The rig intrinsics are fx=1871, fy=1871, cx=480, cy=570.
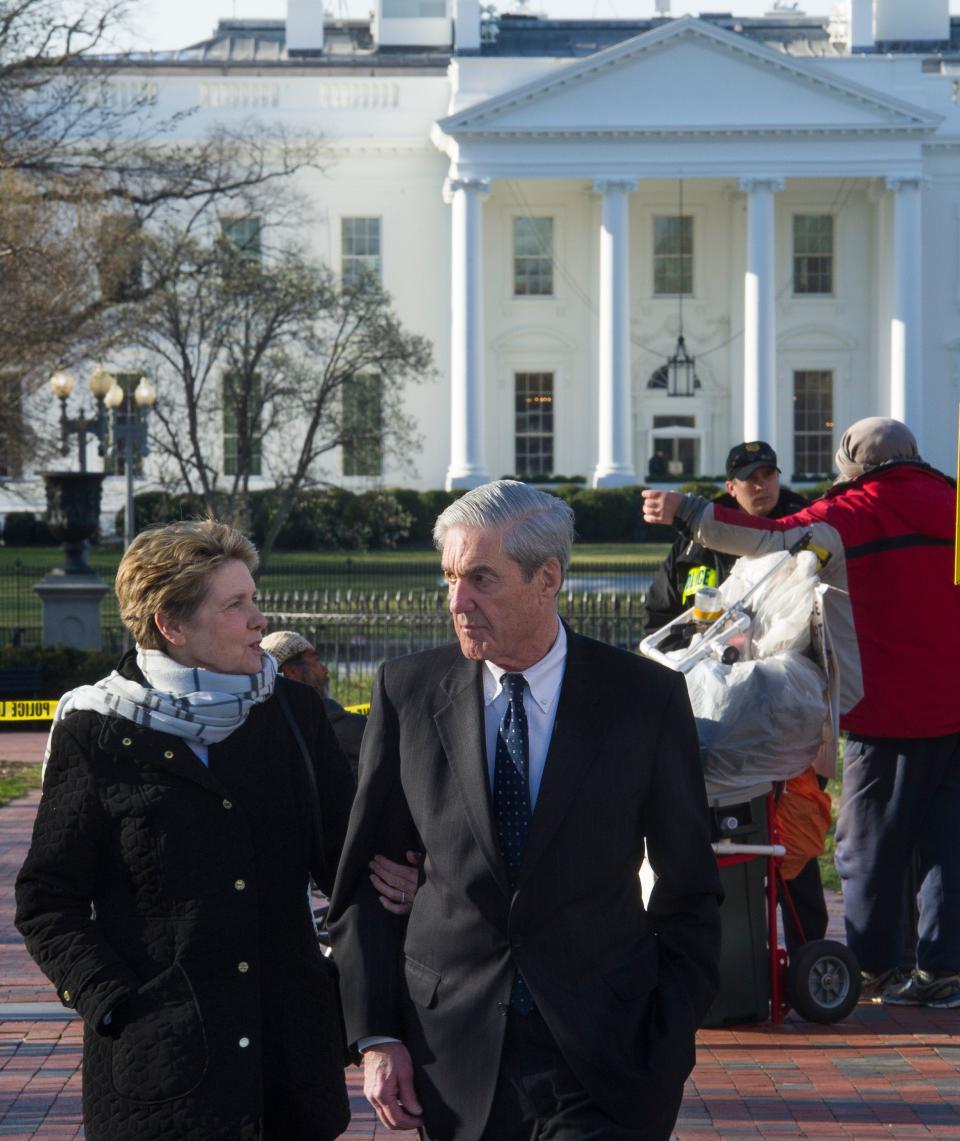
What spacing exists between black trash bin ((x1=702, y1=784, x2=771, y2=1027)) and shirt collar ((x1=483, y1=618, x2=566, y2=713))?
9.82ft

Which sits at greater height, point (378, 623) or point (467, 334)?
point (467, 334)

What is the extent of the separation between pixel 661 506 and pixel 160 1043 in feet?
9.28

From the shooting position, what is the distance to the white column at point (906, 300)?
162 ft

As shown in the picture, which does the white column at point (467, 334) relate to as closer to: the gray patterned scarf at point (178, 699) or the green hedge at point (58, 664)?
the green hedge at point (58, 664)

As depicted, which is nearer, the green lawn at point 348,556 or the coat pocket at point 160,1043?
the coat pocket at point 160,1043

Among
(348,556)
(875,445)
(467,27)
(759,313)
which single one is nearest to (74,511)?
(348,556)

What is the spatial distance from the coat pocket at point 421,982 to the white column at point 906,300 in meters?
47.3

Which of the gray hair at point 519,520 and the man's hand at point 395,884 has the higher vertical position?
the gray hair at point 519,520

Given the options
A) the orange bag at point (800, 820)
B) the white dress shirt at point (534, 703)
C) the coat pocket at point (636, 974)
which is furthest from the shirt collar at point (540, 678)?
the orange bag at point (800, 820)

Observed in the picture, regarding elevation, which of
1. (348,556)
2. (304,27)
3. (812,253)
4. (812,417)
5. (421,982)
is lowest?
(348,556)

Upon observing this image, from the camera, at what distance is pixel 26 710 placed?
666 inches

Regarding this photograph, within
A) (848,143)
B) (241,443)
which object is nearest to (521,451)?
(848,143)

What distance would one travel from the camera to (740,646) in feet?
20.7

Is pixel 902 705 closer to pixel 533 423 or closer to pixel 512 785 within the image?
pixel 512 785
